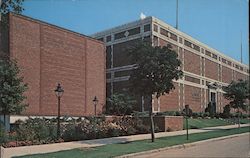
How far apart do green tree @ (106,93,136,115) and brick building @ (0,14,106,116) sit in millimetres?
1453

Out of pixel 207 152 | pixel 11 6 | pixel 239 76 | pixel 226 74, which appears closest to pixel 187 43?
pixel 226 74

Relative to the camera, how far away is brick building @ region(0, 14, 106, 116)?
46.0 m

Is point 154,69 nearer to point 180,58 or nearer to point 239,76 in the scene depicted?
point 180,58

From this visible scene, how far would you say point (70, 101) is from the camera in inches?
2071

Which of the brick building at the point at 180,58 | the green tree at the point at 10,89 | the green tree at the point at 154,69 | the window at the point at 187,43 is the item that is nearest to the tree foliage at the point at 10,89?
the green tree at the point at 10,89

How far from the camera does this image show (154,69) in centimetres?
2400

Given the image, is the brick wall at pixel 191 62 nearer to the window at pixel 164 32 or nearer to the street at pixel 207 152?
the window at pixel 164 32

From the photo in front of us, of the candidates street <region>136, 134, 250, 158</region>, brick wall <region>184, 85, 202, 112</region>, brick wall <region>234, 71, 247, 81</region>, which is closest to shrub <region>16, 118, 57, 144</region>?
street <region>136, 134, 250, 158</region>

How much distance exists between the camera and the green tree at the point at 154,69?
24016 mm

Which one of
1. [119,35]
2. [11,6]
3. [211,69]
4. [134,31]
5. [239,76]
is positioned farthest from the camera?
[239,76]

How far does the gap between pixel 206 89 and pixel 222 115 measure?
14.4 meters

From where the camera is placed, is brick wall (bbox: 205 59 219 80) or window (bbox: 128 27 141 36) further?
brick wall (bbox: 205 59 219 80)

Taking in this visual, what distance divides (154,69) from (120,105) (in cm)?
3610

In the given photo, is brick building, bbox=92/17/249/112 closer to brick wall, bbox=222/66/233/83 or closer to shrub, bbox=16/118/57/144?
brick wall, bbox=222/66/233/83
